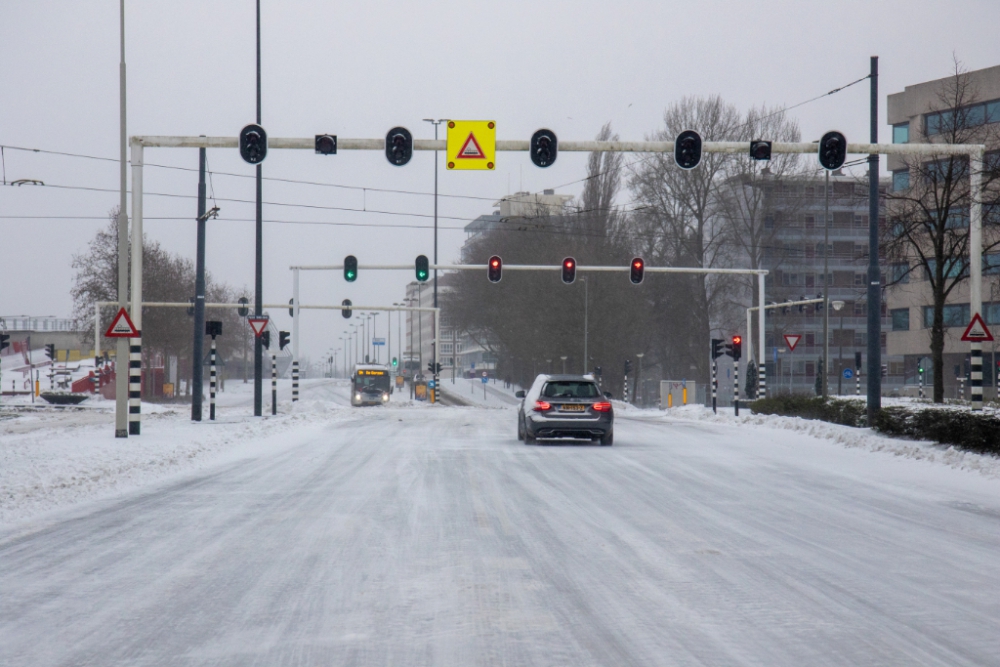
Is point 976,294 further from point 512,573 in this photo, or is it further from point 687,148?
point 512,573

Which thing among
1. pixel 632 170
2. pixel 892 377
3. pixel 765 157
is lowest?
pixel 892 377

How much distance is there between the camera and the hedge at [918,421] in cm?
1689

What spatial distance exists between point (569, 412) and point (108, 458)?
9500mm

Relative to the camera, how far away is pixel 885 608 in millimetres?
6645

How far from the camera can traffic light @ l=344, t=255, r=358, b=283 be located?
36.5m

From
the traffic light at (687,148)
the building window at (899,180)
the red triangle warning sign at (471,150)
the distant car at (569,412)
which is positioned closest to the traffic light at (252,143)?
the red triangle warning sign at (471,150)

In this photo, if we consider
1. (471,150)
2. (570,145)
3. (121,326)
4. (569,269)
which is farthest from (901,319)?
(121,326)

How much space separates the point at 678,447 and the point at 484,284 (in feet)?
172

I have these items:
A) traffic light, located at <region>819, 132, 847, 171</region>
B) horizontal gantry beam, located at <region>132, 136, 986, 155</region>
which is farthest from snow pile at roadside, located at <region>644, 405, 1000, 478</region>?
horizontal gantry beam, located at <region>132, 136, 986, 155</region>

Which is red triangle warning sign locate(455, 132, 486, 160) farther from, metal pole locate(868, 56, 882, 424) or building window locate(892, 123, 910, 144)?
building window locate(892, 123, 910, 144)

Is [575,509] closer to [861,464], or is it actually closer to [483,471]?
[483,471]

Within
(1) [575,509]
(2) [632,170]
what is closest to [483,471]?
(1) [575,509]

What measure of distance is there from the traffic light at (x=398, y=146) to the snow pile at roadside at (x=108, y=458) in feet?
19.9

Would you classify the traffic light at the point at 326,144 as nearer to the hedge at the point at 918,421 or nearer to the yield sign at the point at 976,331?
the hedge at the point at 918,421
